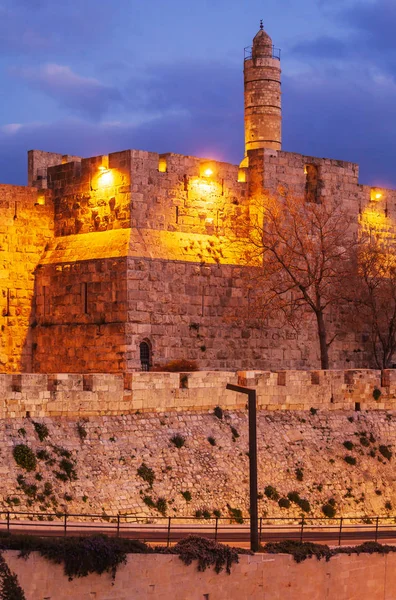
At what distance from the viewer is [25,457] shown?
2283cm

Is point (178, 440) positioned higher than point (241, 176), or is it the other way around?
point (241, 176)

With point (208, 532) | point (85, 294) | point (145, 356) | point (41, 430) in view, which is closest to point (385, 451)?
point (145, 356)

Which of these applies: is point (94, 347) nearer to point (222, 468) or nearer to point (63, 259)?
point (63, 259)

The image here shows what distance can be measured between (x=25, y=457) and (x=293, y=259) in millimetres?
13153

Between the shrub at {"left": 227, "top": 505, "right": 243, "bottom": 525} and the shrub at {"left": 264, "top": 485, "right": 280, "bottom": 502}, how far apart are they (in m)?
1.09

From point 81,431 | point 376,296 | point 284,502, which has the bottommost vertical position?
point 284,502

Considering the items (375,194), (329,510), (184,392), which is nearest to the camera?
(184,392)

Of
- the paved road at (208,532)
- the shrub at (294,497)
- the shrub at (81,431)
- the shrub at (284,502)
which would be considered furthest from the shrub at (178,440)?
the shrub at (294,497)

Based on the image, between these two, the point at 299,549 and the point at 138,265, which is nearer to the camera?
the point at 299,549

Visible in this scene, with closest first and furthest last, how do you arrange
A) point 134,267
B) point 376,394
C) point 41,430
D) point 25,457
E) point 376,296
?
point 25,457
point 41,430
point 134,267
point 376,394
point 376,296

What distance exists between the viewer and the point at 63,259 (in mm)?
32500

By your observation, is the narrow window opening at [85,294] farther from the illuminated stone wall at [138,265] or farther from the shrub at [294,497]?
the shrub at [294,497]

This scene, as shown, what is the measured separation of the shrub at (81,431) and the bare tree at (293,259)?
9.91 m

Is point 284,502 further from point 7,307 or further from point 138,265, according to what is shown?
point 7,307
